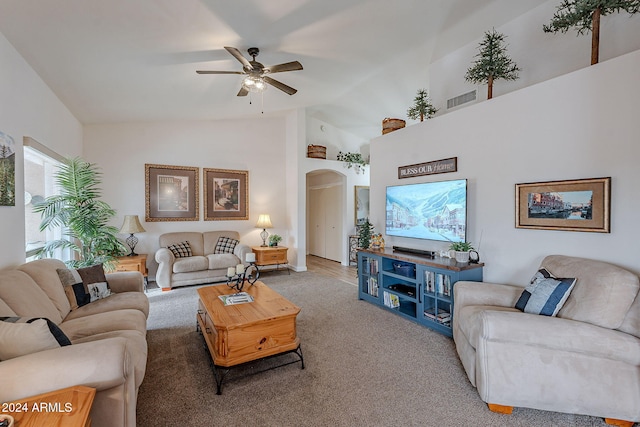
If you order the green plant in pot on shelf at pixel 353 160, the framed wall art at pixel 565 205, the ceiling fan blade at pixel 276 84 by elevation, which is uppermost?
the ceiling fan blade at pixel 276 84

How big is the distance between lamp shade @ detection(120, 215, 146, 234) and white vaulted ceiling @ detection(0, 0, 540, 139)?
66.1 inches

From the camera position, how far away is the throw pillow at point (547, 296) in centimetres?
202

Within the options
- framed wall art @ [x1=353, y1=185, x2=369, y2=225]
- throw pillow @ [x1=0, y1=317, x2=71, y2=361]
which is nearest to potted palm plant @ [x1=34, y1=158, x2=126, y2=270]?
throw pillow @ [x1=0, y1=317, x2=71, y2=361]

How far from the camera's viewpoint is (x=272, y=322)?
223 cm

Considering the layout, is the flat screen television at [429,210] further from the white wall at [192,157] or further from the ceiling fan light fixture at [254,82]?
the white wall at [192,157]

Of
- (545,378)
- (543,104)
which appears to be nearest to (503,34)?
(543,104)

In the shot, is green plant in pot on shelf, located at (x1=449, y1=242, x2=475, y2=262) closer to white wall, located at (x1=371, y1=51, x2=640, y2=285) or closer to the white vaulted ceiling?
white wall, located at (x1=371, y1=51, x2=640, y2=285)

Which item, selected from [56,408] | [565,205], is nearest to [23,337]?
[56,408]

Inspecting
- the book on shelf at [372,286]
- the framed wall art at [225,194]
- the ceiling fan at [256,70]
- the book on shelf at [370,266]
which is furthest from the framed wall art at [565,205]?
the framed wall art at [225,194]

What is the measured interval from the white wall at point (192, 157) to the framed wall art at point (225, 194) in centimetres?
11

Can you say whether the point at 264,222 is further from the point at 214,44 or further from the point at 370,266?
the point at 214,44

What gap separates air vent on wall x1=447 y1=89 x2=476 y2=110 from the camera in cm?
368

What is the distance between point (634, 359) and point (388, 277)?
2.32 metres

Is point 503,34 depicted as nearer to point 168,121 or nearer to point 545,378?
point 545,378
